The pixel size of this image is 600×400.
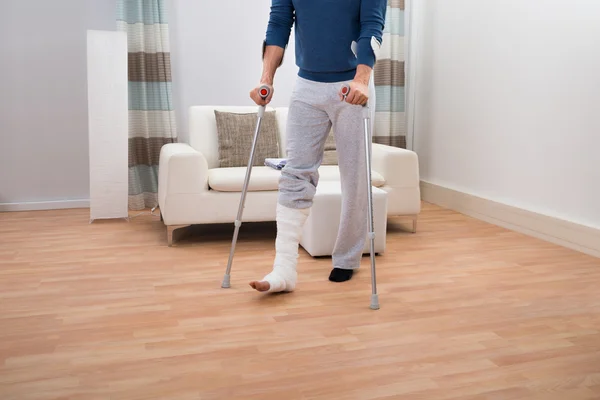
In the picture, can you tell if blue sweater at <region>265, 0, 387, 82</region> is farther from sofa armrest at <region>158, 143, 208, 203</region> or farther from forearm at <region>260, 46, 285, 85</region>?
sofa armrest at <region>158, 143, 208, 203</region>

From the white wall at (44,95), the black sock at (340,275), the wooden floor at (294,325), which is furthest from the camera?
the white wall at (44,95)

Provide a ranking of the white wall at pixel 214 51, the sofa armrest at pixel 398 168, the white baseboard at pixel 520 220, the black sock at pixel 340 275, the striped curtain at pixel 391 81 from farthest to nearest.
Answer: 1. the striped curtain at pixel 391 81
2. the white wall at pixel 214 51
3. the sofa armrest at pixel 398 168
4. the white baseboard at pixel 520 220
5. the black sock at pixel 340 275

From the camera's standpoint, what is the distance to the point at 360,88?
208 cm

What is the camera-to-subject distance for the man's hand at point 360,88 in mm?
2066

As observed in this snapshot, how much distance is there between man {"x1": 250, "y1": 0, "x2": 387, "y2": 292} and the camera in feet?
7.20

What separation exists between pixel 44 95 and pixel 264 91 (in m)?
2.44

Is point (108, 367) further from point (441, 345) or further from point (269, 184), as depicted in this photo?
point (269, 184)

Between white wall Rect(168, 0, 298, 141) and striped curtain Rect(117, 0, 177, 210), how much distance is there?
8.3 inches

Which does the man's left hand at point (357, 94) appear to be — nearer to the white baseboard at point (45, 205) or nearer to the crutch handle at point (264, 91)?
the crutch handle at point (264, 91)

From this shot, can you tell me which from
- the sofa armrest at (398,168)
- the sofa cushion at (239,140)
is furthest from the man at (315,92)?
the sofa cushion at (239,140)

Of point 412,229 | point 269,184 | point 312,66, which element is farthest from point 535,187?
point 312,66

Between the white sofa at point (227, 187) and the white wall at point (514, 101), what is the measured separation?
26.1 inches

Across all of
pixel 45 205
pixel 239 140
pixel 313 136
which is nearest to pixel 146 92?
pixel 239 140

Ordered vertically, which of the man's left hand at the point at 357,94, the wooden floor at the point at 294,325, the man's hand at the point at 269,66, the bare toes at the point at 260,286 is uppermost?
the man's hand at the point at 269,66
